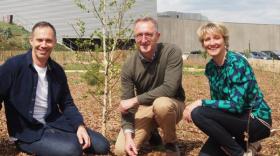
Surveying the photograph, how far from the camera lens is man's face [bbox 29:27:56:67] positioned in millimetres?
4094

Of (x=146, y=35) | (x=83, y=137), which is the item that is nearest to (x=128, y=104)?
(x=83, y=137)

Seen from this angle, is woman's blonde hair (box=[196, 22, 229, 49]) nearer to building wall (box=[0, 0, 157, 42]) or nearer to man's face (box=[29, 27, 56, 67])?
man's face (box=[29, 27, 56, 67])

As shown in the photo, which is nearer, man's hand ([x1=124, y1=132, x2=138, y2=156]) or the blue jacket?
the blue jacket

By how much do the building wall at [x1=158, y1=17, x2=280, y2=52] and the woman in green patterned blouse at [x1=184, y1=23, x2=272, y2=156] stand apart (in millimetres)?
47426

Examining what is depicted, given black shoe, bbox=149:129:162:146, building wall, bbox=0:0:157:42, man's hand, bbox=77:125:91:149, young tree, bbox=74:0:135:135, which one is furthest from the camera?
building wall, bbox=0:0:157:42

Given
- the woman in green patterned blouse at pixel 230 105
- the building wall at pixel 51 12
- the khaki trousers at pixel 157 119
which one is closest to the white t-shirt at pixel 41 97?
the khaki trousers at pixel 157 119

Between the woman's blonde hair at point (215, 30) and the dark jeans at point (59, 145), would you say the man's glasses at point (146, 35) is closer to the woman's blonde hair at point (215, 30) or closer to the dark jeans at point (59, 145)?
the woman's blonde hair at point (215, 30)

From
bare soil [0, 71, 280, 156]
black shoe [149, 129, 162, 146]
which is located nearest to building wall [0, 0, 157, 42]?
bare soil [0, 71, 280, 156]

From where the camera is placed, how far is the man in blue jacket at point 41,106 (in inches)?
162

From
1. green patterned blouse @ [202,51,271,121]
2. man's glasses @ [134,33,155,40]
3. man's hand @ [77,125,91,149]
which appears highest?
man's glasses @ [134,33,155,40]

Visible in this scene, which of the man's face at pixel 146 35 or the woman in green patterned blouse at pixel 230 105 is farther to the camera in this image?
the man's face at pixel 146 35

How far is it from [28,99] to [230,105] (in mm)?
1810

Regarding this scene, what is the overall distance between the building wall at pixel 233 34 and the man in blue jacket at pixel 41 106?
47.3 meters

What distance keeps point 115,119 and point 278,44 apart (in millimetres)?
63221
